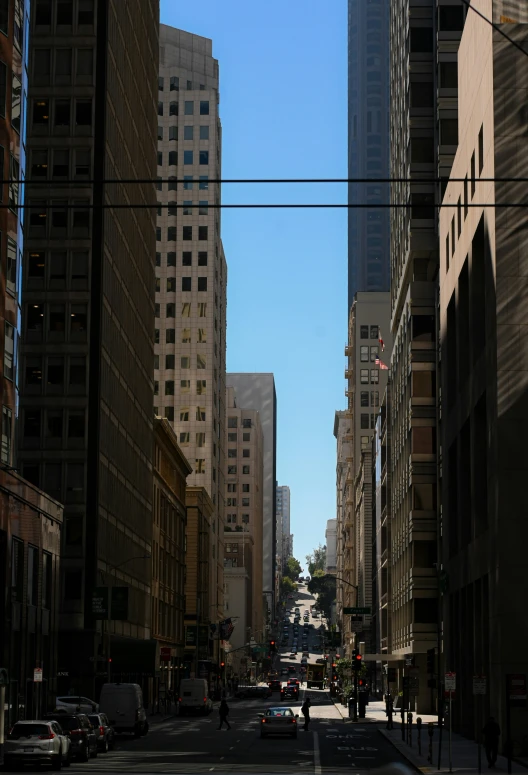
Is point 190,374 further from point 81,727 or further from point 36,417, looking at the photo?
point 81,727

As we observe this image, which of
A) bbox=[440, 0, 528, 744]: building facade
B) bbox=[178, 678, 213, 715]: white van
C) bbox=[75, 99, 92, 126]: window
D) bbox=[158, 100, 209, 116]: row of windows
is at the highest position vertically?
bbox=[158, 100, 209, 116]: row of windows

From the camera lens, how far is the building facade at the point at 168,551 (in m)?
113

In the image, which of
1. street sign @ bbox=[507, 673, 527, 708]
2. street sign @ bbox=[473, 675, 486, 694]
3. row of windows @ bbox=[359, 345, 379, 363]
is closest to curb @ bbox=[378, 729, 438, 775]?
street sign @ bbox=[473, 675, 486, 694]

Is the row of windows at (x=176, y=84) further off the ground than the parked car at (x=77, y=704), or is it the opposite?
the row of windows at (x=176, y=84)

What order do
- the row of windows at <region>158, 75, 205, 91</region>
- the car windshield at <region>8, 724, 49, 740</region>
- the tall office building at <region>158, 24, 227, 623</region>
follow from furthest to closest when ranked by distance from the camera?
the row of windows at <region>158, 75, 205, 91</region>
the tall office building at <region>158, 24, 227, 623</region>
the car windshield at <region>8, 724, 49, 740</region>

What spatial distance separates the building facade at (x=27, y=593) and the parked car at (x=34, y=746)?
592 inches

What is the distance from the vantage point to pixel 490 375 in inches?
1955

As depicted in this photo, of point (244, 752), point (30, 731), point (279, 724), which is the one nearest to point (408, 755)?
point (244, 752)

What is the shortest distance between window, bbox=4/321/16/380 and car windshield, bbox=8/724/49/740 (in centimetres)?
1895

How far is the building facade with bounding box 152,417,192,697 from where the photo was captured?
370 feet

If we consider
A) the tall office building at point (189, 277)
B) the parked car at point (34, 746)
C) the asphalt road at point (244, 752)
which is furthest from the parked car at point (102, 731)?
the tall office building at point (189, 277)

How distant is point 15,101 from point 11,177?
3.69 m

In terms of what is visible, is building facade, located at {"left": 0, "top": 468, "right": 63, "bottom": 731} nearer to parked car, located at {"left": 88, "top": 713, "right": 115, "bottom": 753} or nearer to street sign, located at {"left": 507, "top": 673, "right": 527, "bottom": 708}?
parked car, located at {"left": 88, "top": 713, "right": 115, "bottom": 753}

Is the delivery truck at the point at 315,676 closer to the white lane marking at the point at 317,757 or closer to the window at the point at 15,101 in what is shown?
the white lane marking at the point at 317,757
